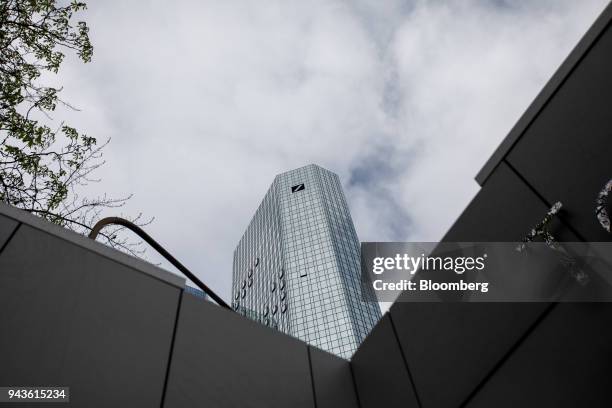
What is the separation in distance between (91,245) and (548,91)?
3.50 metres

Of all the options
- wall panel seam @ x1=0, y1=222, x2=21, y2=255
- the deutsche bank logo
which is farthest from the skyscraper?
wall panel seam @ x1=0, y1=222, x2=21, y2=255

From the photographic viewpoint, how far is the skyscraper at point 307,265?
201ft

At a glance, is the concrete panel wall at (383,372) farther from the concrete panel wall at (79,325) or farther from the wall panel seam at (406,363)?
the concrete panel wall at (79,325)

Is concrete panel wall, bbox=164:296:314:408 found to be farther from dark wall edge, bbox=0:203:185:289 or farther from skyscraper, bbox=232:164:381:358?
skyscraper, bbox=232:164:381:358

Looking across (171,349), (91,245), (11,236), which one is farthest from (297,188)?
(11,236)

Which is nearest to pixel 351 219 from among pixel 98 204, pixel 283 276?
pixel 283 276

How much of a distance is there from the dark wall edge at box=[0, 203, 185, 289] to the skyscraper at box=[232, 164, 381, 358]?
170ft

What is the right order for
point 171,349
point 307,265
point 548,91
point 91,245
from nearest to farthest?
point 548,91
point 171,349
point 91,245
point 307,265

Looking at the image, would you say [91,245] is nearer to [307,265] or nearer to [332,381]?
[332,381]

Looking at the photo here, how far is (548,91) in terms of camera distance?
2.69 m

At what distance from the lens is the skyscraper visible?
6116 cm

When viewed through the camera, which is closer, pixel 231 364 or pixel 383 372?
pixel 231 364

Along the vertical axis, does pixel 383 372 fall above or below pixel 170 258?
below

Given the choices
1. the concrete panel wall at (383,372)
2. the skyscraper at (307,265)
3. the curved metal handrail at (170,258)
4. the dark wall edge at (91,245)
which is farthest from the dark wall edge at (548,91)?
the skyscraper at (307,265)
